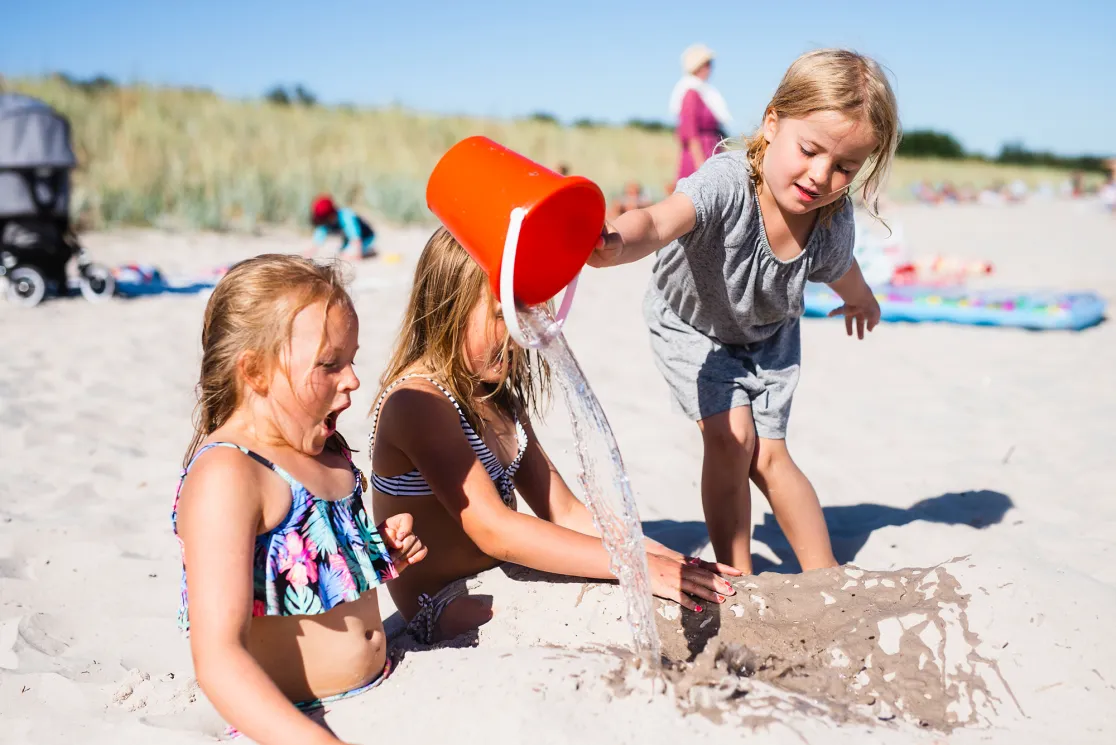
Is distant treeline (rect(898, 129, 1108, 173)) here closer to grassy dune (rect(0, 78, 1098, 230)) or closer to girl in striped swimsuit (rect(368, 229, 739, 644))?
grassy dune (rect(0, 78, 1098, 230))

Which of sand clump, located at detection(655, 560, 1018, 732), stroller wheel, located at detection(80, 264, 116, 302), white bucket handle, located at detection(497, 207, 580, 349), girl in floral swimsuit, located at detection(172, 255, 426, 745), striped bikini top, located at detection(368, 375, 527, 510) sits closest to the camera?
girl in floral swimsuit, located at detection(172, 255, 426, 745)

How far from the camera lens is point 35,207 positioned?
6008mm

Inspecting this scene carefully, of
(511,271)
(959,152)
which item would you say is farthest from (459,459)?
(959,152)

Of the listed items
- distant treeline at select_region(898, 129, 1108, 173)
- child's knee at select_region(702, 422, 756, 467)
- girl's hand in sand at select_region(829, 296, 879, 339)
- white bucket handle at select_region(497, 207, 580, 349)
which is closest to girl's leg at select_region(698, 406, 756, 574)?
child's knee at select_region(702, 422, 756, 467)

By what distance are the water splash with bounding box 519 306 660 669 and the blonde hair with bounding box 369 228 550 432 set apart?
0.33 meters

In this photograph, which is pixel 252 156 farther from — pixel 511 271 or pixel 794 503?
pixel 511 271

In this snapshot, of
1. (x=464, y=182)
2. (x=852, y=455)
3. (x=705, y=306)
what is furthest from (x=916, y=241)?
(x=464, y=182)

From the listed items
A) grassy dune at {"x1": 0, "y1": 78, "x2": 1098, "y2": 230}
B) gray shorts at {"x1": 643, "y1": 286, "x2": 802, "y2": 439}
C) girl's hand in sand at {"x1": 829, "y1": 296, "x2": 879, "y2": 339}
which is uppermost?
girl's hand in sand at {"x1": 829, "y1": 296, "x2": 879, "y2": 339}

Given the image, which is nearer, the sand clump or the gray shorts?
the sand clump

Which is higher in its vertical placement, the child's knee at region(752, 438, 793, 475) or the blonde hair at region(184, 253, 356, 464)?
the blonde hair at region(184, 253, 356, 464)

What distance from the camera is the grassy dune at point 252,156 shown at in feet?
31.8

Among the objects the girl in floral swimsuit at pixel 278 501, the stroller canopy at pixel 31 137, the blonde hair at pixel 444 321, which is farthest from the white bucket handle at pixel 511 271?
the stroller canopy at pixel 31 137

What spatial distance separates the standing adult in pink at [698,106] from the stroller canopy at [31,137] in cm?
421

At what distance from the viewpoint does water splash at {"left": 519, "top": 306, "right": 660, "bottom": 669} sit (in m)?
1.75
